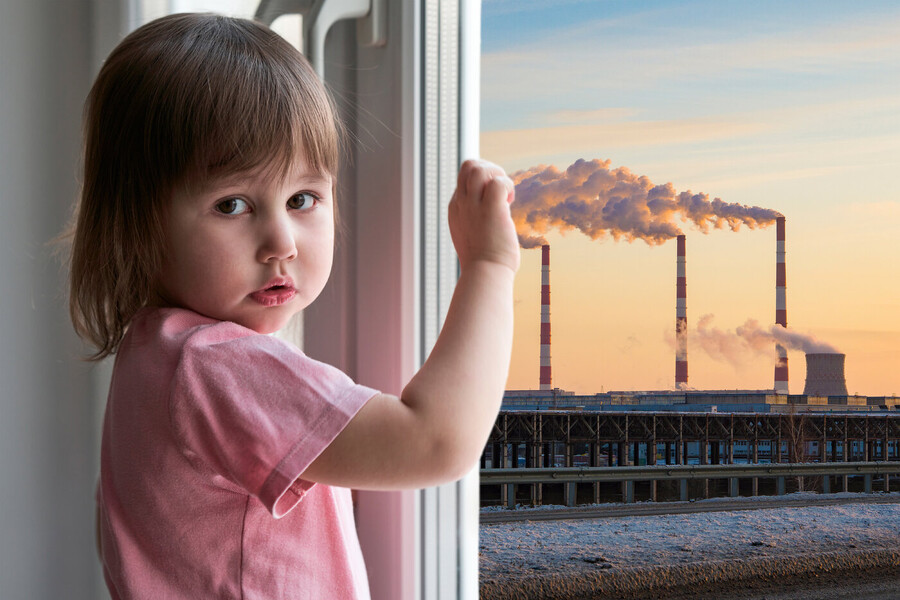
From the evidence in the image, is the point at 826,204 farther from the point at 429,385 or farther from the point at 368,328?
the point at 429,385

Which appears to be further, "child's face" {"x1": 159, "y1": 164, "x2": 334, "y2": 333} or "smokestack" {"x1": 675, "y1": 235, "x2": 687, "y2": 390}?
"smokestack" {"x1": 675, "y1": 235, "x2": 687, "y2": 390}

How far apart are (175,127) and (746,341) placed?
233 cm

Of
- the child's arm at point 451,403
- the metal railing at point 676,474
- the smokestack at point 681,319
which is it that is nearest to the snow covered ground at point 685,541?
the metal railing at point 676,474

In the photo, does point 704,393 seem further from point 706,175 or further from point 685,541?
point 706,175

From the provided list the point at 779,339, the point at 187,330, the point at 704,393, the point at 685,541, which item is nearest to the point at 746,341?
the point at 779,339

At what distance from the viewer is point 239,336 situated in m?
0.46

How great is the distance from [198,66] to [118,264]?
0.46 feet

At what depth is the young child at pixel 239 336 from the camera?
0.42 meters

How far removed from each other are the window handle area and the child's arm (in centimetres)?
35

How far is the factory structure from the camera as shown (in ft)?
7.26

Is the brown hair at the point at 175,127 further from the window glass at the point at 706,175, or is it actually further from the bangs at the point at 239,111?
the window glass at the point at 706,175

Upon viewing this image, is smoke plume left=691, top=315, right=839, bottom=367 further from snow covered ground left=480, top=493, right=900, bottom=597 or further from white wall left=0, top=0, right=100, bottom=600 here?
white wall left=0, top=0, right=100, bottom=600

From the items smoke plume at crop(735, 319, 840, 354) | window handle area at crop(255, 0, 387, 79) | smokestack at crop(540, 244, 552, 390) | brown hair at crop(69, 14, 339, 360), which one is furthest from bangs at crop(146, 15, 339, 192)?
smoke plume at crop(735, 319, 840, 354)

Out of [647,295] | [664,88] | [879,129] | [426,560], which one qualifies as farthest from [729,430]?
[426,560]
